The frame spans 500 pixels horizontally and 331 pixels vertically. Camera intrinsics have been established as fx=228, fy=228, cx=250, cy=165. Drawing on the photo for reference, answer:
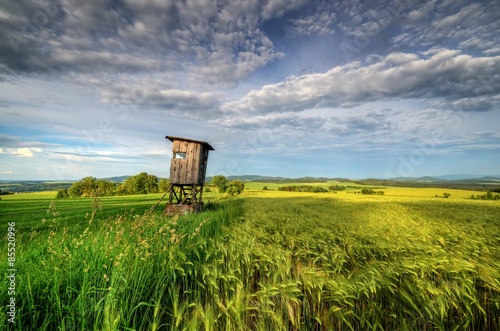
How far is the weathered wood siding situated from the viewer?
1950 centimetres

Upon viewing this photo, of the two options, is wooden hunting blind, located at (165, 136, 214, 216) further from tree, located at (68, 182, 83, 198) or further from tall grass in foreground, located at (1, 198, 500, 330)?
tree, located at (68, 182, 83, 198)

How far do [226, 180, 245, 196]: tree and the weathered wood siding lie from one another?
24.5 m

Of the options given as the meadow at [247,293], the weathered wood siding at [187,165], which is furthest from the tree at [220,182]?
the meadow at [247,293]

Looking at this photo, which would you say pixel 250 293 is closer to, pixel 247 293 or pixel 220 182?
pixel 247 293

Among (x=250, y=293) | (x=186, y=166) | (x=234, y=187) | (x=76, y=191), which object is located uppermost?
(x=186, y=166)

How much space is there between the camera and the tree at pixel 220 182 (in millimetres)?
49938

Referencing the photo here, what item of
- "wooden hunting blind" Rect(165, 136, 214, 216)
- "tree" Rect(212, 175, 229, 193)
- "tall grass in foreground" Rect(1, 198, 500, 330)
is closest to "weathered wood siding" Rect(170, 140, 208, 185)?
"wooden hunting blind" Rect(165, 136, 214, 216)

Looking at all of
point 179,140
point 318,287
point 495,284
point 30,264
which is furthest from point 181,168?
point 495,284

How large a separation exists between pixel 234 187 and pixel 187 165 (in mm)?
26722

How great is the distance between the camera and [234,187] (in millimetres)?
46000

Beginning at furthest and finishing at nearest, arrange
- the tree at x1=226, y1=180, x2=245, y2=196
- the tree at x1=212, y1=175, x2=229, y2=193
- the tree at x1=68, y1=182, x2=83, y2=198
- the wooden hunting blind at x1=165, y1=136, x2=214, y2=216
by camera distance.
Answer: the tree at x1=68, y1=182, x2=83, y2=198 < the tree at x1=212, y1=175, x2=229, y2=193 < the tree at x1=226, y1=180, x2=245, y2=196 < the wooden hunting blind at x1=165, y1=136, x2=214, y2=216

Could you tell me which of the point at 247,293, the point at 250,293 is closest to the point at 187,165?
the point at 250,293

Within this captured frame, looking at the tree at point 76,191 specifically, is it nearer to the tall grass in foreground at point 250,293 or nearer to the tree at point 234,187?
the tree at point 234,187

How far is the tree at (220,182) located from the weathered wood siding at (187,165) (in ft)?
98.2
